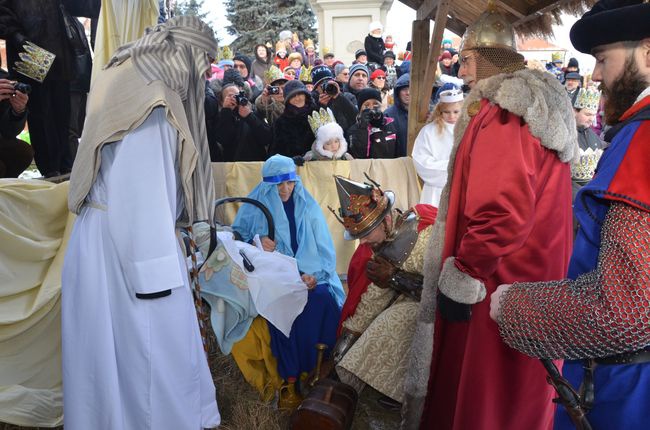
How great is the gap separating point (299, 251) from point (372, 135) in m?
2.39

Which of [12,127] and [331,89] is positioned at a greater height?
[331,89]

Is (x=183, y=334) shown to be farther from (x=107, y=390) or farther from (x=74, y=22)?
(x=74, y=22)

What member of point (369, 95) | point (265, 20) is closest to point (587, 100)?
point (369, 95)

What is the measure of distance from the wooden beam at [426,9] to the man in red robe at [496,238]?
6.86 feet

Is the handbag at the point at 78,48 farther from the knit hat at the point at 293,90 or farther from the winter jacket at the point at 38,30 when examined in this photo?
the knit hat at the point at 293,90

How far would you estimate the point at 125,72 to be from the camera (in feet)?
6.48

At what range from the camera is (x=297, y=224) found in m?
3.83

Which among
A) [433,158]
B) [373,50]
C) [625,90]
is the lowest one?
[433,158]

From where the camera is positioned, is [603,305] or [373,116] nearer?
[603,305]

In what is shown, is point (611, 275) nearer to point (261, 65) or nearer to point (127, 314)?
point (127, 314)

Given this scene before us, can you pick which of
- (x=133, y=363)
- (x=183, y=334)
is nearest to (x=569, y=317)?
(x=183, y=334)

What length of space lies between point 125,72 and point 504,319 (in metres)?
1.66

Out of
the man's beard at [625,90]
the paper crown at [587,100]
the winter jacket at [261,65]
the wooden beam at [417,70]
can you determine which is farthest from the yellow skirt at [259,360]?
the winter jacket at [261,65]

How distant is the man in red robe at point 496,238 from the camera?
1873 mm
